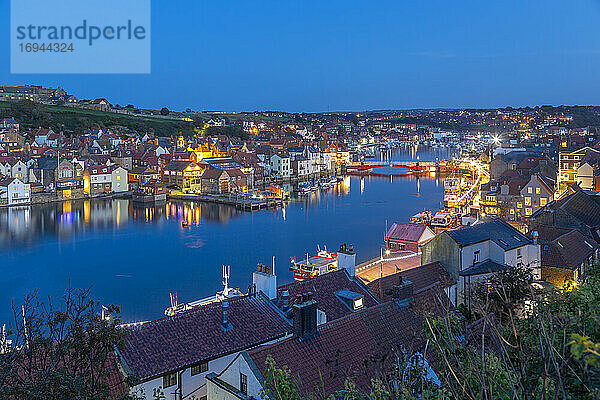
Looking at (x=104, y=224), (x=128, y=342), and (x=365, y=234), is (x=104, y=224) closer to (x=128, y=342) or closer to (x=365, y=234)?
(x=365, y=234)

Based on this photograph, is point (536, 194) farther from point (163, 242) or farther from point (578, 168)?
point (163, 242)

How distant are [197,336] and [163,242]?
409 inches

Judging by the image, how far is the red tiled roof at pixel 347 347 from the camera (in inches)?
132

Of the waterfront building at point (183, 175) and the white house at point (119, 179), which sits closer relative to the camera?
the white house at point (119, 179)

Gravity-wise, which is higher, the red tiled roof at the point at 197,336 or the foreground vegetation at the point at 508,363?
the foreground vegetation at the point at 508,363

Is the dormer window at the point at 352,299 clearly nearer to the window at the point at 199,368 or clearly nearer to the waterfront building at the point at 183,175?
the window at the point at 199,368

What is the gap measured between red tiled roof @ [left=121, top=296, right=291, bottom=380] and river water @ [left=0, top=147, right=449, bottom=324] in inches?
167

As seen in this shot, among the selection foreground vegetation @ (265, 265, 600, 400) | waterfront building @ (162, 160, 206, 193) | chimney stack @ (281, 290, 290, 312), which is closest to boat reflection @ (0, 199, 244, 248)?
waterfront building @ (162, 160, 206, 193)

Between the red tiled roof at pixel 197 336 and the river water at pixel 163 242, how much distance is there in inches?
167

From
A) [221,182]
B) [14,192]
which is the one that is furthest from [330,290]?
[221,182]

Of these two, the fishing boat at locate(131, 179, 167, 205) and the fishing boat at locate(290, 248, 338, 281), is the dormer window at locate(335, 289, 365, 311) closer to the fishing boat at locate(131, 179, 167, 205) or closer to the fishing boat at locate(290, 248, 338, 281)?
the fishing boat at locate(290, 248, 338, 281)

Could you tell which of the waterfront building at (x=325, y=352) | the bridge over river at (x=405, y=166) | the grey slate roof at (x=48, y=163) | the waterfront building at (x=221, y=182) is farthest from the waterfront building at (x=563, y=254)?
the bridge over river at (x=405, y=166)

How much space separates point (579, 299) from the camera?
2.58 meters

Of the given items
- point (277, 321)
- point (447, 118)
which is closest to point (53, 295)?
point (277, 321)
